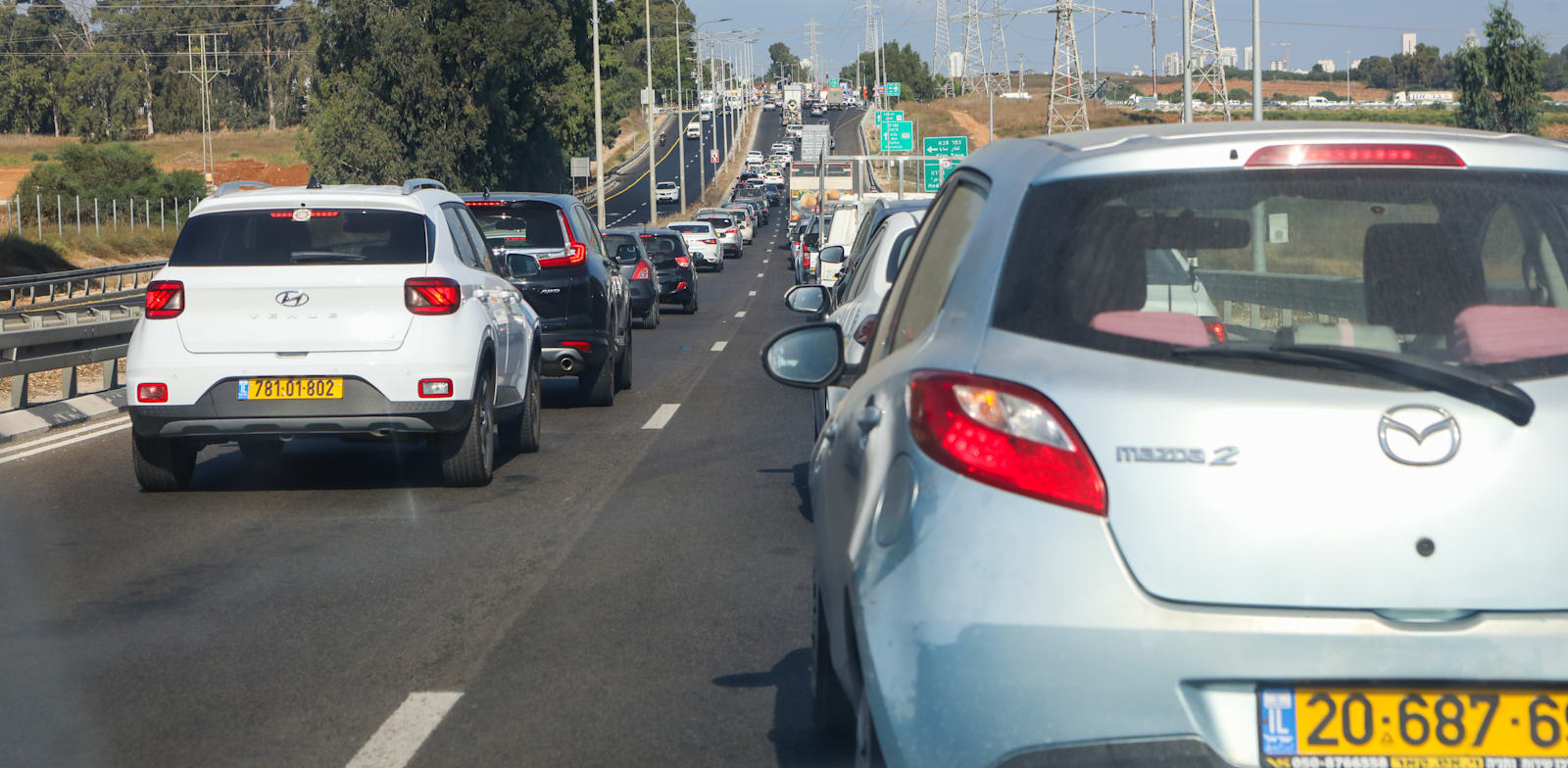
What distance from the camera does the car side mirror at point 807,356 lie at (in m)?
4.71

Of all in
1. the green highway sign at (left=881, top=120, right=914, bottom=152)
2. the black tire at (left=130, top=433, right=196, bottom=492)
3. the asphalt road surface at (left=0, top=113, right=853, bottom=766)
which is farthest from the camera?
the green highway sign at (left=881, top=120, right=914, bottom=152)

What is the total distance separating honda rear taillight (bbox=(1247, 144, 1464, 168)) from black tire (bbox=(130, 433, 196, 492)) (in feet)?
25.8

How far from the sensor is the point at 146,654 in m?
6.05

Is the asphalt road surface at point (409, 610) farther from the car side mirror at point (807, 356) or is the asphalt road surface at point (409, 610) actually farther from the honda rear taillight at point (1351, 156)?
the honda rear taillight at point (1351, 156)

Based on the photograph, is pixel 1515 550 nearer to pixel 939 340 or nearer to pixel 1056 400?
pixel 1056 400

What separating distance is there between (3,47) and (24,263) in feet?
330

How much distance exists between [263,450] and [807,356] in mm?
8131

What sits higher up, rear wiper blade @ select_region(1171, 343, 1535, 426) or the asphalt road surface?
rear wiper blade @ select_region(1171, 343, 1535, 426)

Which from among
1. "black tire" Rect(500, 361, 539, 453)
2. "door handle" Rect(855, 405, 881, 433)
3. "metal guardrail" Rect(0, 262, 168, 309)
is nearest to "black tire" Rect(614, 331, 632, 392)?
"black tire" Rect(500, 361, 539, 453)

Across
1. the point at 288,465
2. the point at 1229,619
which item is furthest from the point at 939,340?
the point at 288,465

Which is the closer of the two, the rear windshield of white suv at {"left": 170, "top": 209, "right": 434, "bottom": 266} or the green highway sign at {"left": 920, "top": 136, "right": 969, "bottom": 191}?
the rear windshield of white suv at {"left": 170, "top": 209, "right": 434, "bottom": 266}

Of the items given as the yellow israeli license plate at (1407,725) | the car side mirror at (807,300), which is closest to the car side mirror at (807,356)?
the yellow israeli license plate at (1407,725)

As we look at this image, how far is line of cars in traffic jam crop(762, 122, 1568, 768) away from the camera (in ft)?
8.91

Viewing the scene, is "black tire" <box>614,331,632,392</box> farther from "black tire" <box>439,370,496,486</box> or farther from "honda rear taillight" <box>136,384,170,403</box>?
"honda rear taillight" <box>136,384,170,403</box>
